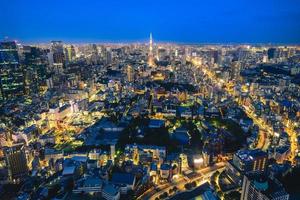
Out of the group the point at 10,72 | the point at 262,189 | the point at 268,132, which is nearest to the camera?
the point at 262,189

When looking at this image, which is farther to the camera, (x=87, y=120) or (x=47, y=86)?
(x=47, y=86)

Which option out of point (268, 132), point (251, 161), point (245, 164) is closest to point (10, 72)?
point (245, 164)

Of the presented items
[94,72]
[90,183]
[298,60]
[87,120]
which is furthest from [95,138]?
[298,60]

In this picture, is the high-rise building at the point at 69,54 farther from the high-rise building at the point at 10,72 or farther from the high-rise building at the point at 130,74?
the high-rise building at the point at 10,72

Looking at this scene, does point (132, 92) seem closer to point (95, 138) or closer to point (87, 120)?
point (87, 120)

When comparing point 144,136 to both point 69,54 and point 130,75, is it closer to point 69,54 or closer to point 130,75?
point 130,75
